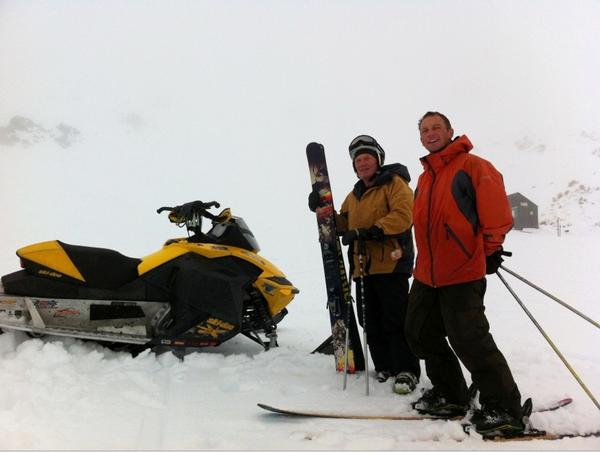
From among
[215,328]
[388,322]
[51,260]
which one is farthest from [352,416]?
[51,260]

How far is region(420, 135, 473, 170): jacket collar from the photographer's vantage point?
2.34 m

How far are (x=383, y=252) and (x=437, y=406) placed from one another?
107 centimetres

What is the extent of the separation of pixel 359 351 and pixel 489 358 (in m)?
1.29

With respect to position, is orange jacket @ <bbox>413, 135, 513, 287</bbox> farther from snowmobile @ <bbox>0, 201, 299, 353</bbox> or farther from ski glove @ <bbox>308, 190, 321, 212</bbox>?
snowmobile @ <bbox>0, 201, 299, 353</bbox>

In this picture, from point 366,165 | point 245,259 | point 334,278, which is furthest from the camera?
point 245,259

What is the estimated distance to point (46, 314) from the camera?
3.36m

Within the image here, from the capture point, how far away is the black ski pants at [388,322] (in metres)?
3.02

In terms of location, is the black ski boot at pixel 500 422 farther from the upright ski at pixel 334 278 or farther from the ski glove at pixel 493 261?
the upright ski at pixel 334 278

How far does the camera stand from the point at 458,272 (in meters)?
2.27

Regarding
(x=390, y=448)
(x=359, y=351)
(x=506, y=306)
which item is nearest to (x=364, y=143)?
(x=359, y=351)

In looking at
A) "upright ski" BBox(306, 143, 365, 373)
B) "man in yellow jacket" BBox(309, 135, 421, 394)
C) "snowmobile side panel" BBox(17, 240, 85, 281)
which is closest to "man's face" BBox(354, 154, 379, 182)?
"man in yellow jacket" BBox(309, 135, 421, 394)

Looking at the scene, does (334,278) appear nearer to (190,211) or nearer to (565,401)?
(190,211)

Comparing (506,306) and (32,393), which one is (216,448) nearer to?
(32,393)

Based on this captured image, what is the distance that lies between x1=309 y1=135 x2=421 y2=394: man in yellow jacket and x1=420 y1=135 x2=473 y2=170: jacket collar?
1.92 ft
